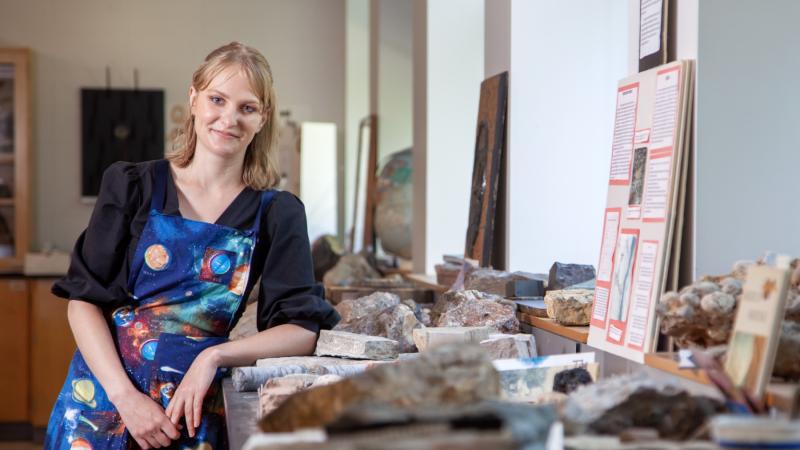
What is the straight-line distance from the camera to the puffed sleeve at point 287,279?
9.34ft

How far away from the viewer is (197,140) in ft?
9.43

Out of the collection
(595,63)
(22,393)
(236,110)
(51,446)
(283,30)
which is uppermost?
(283,30)

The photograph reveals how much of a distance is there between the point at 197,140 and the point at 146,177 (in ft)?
0.60

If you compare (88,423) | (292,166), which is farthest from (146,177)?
(292,166)

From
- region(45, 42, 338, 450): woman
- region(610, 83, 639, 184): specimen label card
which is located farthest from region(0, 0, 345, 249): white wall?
region(610, 83, 639, 184): specimen label card

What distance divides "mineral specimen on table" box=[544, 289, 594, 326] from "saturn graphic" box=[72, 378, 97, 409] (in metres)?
1.27

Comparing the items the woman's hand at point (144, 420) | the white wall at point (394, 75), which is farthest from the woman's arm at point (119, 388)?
the white wall at point (394, 75)

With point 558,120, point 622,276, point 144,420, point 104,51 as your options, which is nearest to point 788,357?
point 622,276

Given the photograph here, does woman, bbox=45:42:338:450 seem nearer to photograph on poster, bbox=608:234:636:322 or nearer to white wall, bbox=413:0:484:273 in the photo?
photograph on poster, bbox=608:234:636:322

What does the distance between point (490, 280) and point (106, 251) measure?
55.9 inches

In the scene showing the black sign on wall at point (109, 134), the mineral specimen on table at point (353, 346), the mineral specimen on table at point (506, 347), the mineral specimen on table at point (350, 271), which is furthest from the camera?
the black sign on wall at point (109, 134)

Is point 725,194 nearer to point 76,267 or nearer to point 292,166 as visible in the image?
point 76,267

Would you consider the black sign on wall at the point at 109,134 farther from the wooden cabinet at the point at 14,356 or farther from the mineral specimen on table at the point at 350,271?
the mineral specimen on table at the point at 350,271

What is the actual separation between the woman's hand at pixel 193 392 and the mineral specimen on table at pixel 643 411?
1182mm
